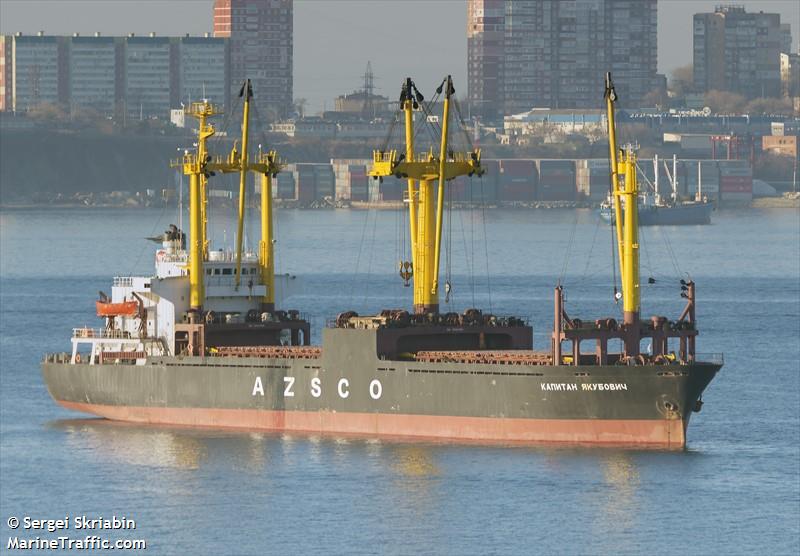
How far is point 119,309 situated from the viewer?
76.7 metres

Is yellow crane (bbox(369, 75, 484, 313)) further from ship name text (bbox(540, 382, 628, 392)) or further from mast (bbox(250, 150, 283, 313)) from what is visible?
ship name text (bbox(540, 382, 628, 392))

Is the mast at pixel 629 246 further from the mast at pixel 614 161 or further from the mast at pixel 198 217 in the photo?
the mast at pixel 198 217

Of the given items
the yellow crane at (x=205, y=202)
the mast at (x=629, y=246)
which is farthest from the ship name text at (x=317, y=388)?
the mast at (x=629, y=246)

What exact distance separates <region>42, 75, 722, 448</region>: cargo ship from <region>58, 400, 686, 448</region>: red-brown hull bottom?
0.04m

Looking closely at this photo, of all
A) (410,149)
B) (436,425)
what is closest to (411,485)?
(436,425)

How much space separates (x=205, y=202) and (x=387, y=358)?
10.4 m

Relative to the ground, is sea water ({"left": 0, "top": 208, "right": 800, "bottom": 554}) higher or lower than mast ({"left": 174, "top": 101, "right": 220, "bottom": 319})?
lower

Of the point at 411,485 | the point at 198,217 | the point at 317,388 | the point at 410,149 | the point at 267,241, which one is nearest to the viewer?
the point at 411,485

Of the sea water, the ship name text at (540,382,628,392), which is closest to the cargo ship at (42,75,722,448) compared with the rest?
the ship name text at (540,382,628,392)

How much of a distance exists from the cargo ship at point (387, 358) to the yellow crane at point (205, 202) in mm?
66

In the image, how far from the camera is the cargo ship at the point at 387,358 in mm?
65562

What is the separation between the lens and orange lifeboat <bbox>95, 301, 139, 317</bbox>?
251 ft

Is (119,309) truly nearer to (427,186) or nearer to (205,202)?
(205,202)

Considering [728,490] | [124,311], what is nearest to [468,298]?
[124,311]
